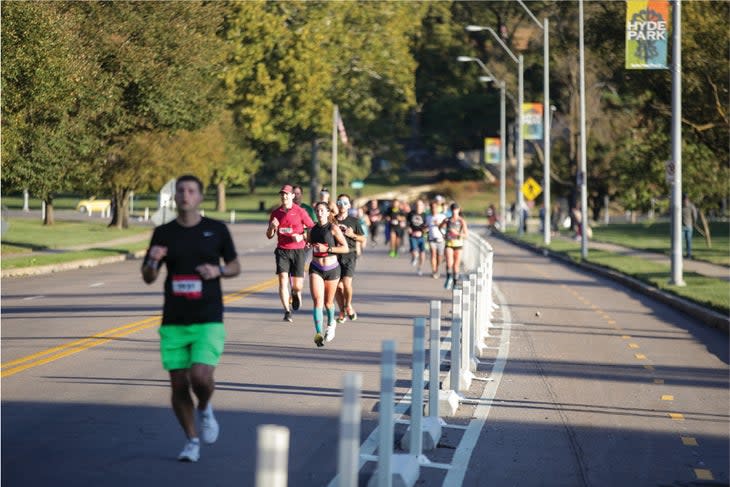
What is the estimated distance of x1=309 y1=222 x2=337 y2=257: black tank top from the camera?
60.5 ft

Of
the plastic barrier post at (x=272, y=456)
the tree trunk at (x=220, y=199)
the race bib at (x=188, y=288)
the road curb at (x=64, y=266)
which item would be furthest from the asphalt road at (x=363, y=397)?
the tree trunk at (x=220, y=199)

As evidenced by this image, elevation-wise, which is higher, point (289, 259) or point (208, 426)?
point (289, 259)

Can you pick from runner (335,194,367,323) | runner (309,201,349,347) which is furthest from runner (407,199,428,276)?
runner (309,201,349,347)

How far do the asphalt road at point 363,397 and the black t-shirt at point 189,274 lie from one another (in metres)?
1.03

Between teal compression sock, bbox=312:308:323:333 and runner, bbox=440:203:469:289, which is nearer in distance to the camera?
teal compression sock, bbox=312:308:323:333

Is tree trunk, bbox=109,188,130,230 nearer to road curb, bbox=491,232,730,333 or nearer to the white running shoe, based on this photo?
road curb, bbox=491,232,730,333

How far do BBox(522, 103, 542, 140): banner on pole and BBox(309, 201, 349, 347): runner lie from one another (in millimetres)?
39004

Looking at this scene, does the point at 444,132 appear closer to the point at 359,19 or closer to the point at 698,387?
the point at 359,19

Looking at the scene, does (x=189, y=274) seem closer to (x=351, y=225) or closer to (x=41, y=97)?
(x=351, y=225)

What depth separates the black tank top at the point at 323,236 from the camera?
18.4 metres

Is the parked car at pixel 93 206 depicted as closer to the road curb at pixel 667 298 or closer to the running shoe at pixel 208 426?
the road curb at pixel 667 298

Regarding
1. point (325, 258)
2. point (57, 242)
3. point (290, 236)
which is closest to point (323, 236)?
point (325, 258)

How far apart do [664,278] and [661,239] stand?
29790 millimetres

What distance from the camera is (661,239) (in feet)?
202
